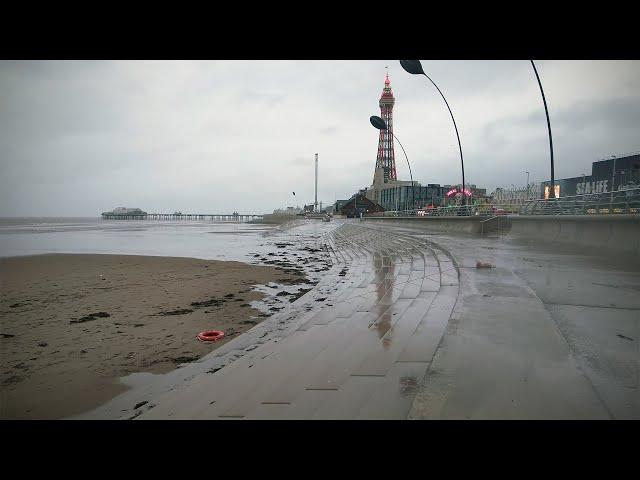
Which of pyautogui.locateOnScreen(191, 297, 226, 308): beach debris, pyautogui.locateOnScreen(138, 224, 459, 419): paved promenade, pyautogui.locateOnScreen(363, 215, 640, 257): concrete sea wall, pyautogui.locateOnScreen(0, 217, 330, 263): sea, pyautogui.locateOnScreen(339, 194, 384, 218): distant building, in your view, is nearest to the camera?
pyautogui.locateOnScreen(138, 224, 459, 419): paved promenade

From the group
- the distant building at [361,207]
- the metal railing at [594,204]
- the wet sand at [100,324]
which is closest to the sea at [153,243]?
the wet sand at [100,324]

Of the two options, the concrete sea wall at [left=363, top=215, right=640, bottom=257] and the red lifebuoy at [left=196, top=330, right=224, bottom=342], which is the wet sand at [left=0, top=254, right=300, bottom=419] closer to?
the red lifebuoy at [left=196, top=330, right=224, bottom=342]

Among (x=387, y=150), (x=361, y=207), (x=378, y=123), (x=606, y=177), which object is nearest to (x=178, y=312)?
(x=378, y=123)

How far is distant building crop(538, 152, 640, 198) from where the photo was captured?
39.8m

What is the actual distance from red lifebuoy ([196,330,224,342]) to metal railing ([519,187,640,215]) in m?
11.0

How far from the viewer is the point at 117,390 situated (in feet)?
12.9

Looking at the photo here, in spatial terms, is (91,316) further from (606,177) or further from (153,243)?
(606,177)

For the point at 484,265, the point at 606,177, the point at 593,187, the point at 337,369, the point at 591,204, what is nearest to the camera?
the point at 337,369

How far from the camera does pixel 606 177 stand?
48375 mm

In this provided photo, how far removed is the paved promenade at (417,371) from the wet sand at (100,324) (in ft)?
4.40

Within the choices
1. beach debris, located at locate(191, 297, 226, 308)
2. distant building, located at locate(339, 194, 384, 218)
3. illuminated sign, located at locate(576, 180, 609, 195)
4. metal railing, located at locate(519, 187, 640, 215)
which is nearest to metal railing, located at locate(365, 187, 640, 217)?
metal railing, located at locate(519, 187, 640, 215)

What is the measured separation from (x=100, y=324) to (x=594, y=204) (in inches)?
556
